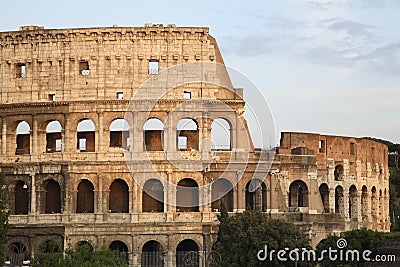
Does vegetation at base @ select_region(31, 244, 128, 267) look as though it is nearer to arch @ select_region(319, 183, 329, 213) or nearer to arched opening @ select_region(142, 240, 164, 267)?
arched opening @ select_region(142, 240, 164, 267)

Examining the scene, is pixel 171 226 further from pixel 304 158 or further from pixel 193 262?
pixel 304 158

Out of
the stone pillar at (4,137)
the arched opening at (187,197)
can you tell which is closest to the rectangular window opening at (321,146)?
the arched opening at (187,197)

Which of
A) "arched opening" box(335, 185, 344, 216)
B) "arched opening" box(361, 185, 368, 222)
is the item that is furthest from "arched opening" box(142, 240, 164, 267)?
"arched opening" box(361, 185, 368, 222)

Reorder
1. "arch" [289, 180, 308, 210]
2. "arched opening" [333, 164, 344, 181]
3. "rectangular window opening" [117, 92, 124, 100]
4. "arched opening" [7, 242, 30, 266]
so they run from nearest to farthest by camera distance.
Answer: "arched opening" [7, 242, 30, 266], "rectangular window opening" [117, 92, 124, 100], "arch" [289, 180, 308, 210], "arched opening" [333, 164, 344, 181]

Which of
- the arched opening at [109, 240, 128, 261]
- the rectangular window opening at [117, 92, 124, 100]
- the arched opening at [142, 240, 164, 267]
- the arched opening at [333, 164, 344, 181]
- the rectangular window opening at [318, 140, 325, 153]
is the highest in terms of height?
the rectangular window opening at [117, 92, 124, 100]

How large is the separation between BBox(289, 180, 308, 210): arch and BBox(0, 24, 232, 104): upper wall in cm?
620

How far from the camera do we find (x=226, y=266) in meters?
47.8

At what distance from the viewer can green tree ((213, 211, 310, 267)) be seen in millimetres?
46844

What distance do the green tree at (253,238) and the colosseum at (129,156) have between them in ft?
12.5

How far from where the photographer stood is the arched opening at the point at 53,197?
180ft

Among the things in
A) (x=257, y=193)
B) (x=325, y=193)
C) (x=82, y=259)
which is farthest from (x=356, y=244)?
(x=325, y=193)

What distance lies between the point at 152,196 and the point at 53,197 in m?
5.26

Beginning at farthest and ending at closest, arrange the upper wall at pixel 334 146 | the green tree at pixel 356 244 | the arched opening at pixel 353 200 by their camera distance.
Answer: the arched opening at pixel 353 200 → the upper wall at pixel 334 146 → the green tree at pixel 356 244

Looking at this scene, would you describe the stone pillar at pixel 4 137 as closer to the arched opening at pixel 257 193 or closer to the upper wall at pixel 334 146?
the arched opening at pixel 257 193
